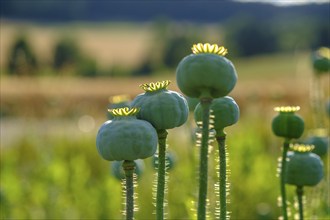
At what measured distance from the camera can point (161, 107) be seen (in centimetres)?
97

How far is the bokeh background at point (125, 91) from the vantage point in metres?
3.28

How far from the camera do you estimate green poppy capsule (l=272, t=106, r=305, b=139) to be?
1303 mm

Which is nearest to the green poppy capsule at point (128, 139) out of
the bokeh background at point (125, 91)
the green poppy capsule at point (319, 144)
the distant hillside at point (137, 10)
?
the bokeh background at point (125, 91)

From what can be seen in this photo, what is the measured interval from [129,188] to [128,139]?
70 mm

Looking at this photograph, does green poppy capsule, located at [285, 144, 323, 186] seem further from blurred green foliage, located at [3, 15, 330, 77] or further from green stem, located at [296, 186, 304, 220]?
blurred green foliage, located at [3, 15, 330, 77]

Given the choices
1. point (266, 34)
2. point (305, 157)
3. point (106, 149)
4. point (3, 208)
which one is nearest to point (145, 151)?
point (106, 149)

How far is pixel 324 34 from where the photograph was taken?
4006cm

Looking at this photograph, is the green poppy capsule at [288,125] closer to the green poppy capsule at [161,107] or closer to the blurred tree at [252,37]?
the green poppy capsule at [161,107]

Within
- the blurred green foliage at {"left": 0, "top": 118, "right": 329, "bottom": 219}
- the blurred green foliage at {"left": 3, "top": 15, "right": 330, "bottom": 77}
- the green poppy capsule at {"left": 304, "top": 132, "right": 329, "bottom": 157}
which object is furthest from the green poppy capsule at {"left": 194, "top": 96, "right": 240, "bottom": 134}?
the blurred green foliage at {"left": 3, "top": 15, "right": 330, "bottom": 77}

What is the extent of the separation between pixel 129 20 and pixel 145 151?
64038 millimetres

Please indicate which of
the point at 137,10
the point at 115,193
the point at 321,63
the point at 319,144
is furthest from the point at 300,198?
the point at 137,10

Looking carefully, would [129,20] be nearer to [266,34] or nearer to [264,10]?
[264,10]

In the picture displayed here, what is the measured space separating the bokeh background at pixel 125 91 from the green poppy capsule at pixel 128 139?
537 millimetres

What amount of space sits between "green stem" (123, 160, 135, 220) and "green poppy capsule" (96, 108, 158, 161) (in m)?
0.02
